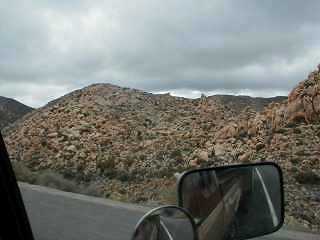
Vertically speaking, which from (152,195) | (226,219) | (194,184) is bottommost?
(152,195)

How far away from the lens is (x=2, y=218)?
2168 mm

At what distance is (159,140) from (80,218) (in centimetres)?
2909

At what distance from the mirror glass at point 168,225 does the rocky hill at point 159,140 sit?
10.4m

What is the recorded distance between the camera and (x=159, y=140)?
1465 inches

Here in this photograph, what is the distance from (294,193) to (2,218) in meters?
14.0

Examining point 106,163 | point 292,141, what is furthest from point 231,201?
point 106,163

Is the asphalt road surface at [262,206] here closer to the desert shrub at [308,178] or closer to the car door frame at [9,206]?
the car door frame at [9,206]

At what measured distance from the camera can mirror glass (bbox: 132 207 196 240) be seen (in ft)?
5.90

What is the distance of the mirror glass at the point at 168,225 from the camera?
180 centimetres

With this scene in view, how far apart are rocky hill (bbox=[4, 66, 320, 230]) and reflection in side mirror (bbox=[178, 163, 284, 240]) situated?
9753mm

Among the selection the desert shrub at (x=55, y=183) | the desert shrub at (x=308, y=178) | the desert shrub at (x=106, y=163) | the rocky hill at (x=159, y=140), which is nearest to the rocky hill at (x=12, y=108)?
the rocky hill at (x=159, y=140)

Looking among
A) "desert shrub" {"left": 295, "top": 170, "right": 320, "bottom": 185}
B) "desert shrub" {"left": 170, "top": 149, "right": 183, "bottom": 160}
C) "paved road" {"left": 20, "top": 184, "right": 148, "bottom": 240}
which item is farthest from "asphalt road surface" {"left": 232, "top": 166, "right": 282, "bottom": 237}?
"desert shrub" {"left": 170, "top": 149, "right": 183, "bottom": 160}

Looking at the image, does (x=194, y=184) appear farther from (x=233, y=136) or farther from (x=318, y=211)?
(x=233, y=136)

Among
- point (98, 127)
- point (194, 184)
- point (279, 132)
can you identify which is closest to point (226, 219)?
point (194, 184)
